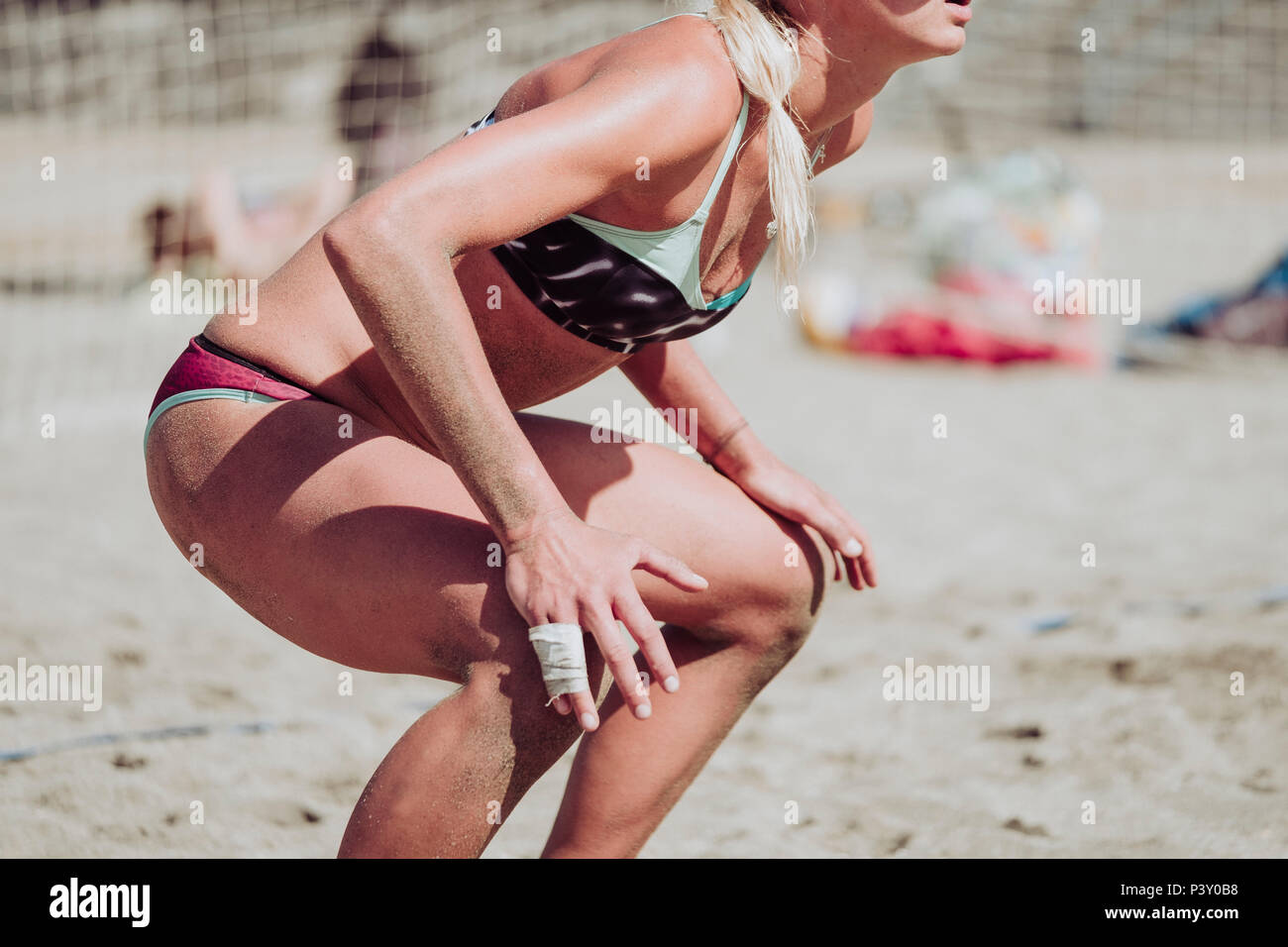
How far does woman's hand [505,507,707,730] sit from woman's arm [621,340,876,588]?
0.57 meters

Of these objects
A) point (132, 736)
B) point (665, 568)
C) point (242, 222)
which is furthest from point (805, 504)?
point (242, 222)

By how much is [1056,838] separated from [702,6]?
1.60 meters

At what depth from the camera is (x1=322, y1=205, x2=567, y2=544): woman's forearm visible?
1249 mm

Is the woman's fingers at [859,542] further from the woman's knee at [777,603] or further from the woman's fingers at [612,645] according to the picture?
the woman's fingers at [612,645]

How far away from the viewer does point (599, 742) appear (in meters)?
1.71

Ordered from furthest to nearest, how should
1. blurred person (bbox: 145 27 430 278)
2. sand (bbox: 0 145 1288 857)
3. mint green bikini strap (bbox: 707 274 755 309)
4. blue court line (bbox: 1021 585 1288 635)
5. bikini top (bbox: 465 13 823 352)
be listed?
1. blurred person (bbox: 145 27 430 278)
2. blue court line (bbox: 1021 585 1288 635)
3. sand (bbox: 0 145 1288 857)
4. mint green bikini strap (bbox: 707 274 755 309)
5. bikini top (bbox: 465 13 823 352)

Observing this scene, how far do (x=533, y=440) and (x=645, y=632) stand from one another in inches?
18.2

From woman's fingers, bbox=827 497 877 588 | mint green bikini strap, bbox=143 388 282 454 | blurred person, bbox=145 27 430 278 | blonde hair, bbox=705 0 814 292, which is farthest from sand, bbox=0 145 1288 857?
blurred person, bbox=145 27 430 278

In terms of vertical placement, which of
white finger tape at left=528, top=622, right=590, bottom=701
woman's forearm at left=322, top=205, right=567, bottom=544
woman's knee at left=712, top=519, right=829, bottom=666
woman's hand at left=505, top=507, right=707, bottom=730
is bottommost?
woman's knee at left=712, top=519, right=829, bottom=666

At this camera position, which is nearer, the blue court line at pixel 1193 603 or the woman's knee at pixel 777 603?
the woman's knee at pixel 777 603

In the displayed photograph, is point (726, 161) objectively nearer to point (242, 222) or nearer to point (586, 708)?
point (586, 708)

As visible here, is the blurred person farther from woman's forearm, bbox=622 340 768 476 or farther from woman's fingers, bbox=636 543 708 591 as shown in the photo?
woman's fingers, bbox=636 543 708 591

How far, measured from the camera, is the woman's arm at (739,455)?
1.85 metres

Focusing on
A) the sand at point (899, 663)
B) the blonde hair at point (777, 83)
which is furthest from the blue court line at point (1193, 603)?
the blonde hair at point (777, 83)
